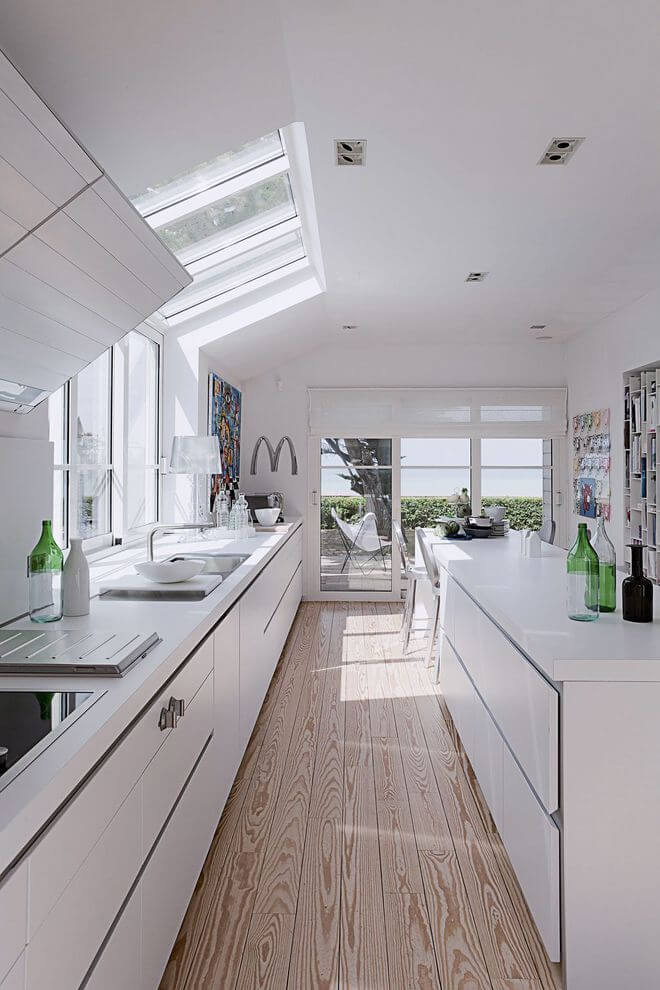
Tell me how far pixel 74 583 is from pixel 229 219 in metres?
2.60

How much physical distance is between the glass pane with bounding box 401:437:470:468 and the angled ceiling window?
2.63 meters

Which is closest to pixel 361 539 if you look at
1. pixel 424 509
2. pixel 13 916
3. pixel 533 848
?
pixel 424 509

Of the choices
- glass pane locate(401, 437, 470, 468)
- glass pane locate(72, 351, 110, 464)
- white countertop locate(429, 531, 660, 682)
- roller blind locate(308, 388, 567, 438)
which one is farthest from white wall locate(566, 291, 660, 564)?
glass pane locate(72, 351, 110, 464)

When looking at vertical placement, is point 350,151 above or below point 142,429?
above

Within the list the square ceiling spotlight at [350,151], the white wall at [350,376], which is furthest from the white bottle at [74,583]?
the white wall at [350,376]

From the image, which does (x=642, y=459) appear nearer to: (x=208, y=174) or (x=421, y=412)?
(x=421, y=412)

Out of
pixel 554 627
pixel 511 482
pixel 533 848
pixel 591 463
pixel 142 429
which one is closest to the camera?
pixel 533 848

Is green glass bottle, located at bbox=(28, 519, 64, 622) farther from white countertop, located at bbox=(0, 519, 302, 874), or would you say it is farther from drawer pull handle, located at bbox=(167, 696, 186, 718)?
→ drawer pull handle, located at bbox=(167, 696, 186, 718)

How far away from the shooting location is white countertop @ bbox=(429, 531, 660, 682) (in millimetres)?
1630

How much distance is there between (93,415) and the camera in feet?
11.6

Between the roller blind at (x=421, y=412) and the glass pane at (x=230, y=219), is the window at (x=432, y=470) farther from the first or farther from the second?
the glass pane at (x=230, y=219)

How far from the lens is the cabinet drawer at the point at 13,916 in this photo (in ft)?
2.79

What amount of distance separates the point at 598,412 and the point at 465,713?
3806 millimetres

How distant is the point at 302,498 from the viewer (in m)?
6.83
